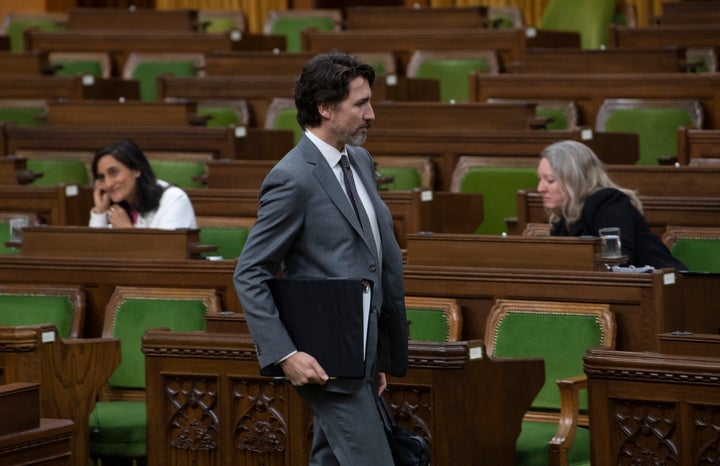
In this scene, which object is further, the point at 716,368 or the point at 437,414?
the point at 437,414

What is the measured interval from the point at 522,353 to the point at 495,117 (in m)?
1.15

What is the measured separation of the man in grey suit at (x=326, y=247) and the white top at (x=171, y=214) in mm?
1107

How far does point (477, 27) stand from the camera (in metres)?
3.80

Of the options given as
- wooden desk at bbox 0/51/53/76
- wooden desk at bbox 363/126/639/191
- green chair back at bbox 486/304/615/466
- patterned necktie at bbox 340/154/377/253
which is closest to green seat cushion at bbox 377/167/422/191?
wooden desk at bbox 363/126/639/191

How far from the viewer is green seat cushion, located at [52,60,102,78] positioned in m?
4.00

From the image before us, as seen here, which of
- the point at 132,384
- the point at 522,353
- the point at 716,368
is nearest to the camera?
the point at 716,368

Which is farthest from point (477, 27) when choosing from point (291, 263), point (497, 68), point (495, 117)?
point (291, 263)

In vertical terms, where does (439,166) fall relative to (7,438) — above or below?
above

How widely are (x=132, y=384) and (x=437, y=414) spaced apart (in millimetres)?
655

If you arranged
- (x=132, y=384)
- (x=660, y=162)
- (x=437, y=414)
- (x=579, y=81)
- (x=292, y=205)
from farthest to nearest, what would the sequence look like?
→ (x=579, y=81) → (x=660, y=162) → (x=132, y=384) → (x=437, y=414) → (x=292, y=205)

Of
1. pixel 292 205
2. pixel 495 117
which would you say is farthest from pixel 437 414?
pixel 495 117

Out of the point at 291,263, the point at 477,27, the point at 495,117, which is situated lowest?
the point at 291,263

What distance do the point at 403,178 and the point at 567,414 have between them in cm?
119

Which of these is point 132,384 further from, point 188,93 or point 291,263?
point 188,93
